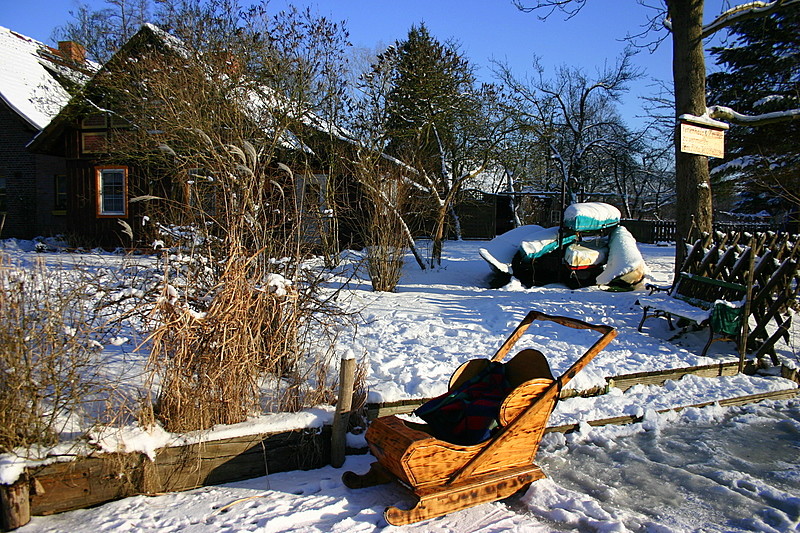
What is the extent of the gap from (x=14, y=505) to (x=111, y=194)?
1963cm

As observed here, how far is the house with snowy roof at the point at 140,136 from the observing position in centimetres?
1261

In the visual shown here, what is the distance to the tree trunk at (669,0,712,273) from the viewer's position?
31.9ft

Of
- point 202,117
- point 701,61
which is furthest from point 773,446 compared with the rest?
point 202,117

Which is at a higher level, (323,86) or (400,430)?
(323,86)

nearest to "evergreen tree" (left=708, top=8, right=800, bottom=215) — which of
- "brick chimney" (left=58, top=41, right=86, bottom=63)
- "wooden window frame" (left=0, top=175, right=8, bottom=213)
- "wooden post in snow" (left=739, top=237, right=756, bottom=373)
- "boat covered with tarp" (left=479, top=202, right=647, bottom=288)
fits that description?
"boat covered with tarp" (left=479, top=202, right=647, bottom=288)

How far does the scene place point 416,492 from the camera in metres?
3.81

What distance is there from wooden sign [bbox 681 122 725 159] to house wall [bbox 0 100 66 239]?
23.5 meters

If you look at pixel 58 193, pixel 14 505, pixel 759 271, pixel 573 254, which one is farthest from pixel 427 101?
pixel 58 193

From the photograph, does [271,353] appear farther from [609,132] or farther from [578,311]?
[609,132]

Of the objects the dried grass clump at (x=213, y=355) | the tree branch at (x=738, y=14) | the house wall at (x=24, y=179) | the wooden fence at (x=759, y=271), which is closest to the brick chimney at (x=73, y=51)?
the house wall at (x=24, y=179)

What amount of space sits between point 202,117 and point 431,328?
22.2ft

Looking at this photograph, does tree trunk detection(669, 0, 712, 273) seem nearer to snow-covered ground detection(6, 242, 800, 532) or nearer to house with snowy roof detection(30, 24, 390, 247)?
snow-covered ground detection(6, 242, 800, 532)

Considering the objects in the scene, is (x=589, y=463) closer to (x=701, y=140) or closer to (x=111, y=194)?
(x=701, y=140)

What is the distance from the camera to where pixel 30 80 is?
2638 cm
